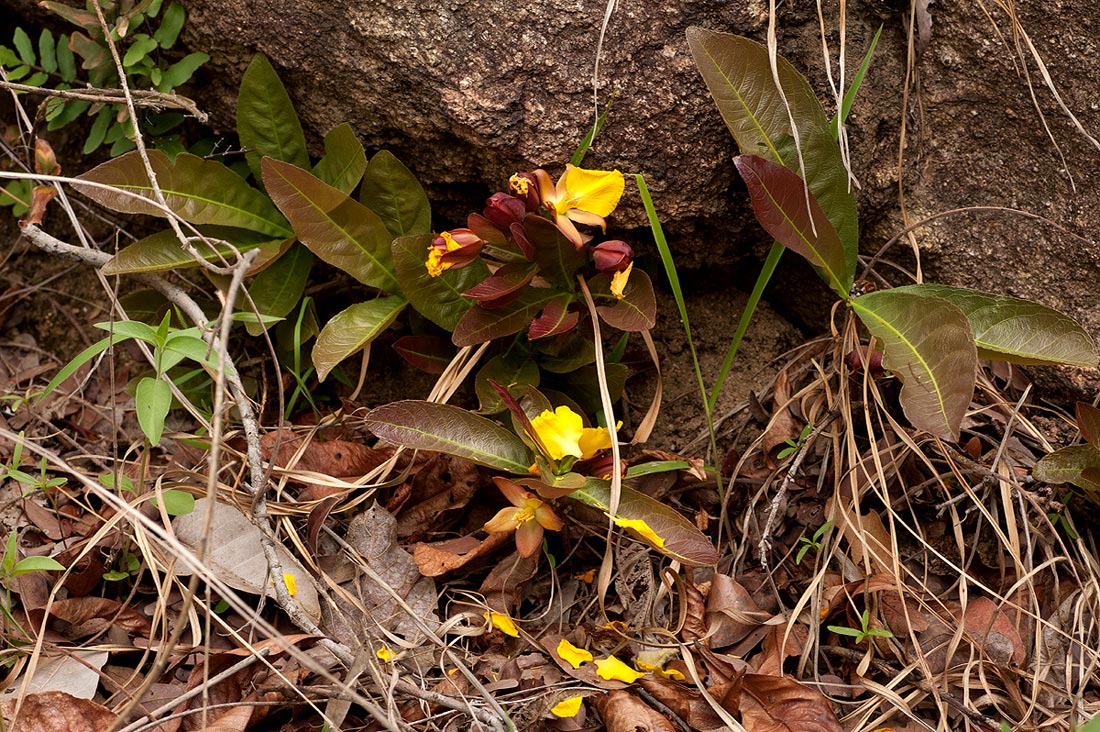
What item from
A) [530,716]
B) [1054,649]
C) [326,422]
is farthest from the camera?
[326,422]

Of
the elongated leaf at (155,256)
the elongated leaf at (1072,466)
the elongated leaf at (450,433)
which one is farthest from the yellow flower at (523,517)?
the elongated leaf at (1072,466)

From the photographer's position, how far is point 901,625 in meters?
1.61

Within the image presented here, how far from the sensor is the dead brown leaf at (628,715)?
1.45 meters

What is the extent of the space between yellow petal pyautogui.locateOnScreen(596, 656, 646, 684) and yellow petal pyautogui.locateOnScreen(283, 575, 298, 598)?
0.52 m

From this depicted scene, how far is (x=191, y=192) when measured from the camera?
6.25 ft

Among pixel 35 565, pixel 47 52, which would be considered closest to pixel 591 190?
pixel 35 565

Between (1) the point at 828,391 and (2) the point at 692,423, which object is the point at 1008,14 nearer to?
(1) the point at 828,391

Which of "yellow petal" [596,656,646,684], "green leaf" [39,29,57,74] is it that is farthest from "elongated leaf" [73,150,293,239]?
"yellow petal" [596,656,646,684]

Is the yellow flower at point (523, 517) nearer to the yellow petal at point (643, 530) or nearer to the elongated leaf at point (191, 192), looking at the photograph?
the yellow petal at point (643, 530)

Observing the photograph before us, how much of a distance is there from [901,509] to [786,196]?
0.63 meters

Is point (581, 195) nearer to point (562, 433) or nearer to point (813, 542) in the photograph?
point (562, 433)

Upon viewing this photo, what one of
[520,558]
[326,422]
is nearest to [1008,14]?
[520,558]

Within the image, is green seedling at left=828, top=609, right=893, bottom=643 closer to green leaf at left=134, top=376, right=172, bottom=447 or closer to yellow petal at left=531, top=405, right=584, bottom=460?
yellow petal at left=531, top=405, right=584, bottom=460

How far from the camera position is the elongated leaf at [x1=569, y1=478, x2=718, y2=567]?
1579mm
